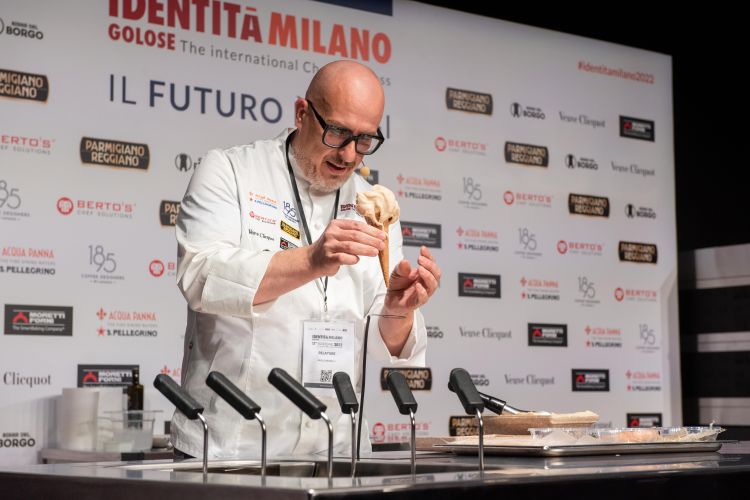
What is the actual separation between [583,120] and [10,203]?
3188 mm

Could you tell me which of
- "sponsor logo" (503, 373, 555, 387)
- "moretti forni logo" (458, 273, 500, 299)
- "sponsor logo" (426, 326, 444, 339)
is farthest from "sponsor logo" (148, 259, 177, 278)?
"sponsor logo" (503, 373, 555, 387)

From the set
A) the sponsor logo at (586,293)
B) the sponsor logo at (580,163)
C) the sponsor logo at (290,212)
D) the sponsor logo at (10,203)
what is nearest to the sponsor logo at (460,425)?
the sponsor logo at (586,293)

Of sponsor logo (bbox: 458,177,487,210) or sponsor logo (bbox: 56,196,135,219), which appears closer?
sponsor logo (bbox: 56,196,135,219)

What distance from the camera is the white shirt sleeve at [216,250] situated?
2148 millimetres

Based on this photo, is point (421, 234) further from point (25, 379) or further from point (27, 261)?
point (25, 379)

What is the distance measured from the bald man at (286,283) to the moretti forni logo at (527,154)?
2.96m

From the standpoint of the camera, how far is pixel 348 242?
1.98 meters

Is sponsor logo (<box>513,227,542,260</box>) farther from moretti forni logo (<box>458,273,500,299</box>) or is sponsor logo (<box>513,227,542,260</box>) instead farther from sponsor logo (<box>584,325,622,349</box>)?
sponsor logo (<box>584,325,622,349</box>)

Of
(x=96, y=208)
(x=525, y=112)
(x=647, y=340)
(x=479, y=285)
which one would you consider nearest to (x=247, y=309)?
(x=96, y=208)

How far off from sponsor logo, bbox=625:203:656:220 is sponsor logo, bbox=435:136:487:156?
1019 mm

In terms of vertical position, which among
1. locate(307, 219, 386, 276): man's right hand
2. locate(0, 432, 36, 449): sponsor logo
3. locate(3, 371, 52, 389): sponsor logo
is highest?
locate(307, 219, 386, 276): man's right hand

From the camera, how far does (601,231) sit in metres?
5.72

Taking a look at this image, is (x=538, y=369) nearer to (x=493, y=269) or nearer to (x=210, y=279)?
(x=493, y=269)

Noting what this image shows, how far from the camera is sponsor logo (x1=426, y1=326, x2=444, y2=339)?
505cm
